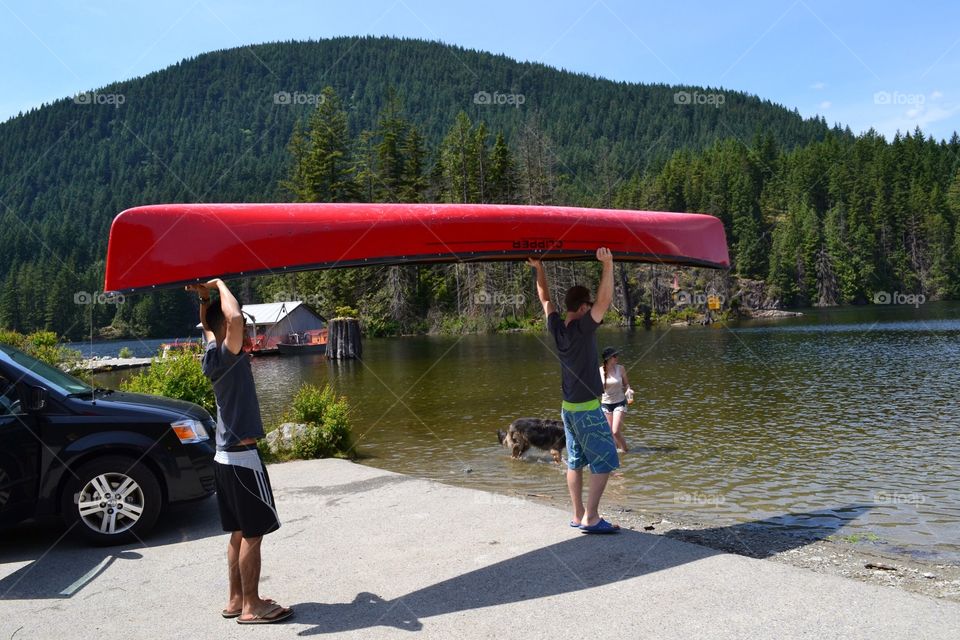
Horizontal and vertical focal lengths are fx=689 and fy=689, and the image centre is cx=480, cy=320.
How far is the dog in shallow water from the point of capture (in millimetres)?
12180

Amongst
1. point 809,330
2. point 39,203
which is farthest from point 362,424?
point 39,203

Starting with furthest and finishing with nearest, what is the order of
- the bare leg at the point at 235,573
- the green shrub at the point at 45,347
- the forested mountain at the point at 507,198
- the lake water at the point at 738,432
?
the forested mountain at the point at 507,198
the green shrub at the point at 45,347
the lake water at the point at 738,432
the bare leg at the point at 235,573

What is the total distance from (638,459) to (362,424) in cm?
797

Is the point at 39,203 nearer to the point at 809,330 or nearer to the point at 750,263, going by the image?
the point at 750,263

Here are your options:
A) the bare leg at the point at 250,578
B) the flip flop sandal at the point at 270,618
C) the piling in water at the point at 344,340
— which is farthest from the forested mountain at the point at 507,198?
the flip flop sandal at the point at 270,618

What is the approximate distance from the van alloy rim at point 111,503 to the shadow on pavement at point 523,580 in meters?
2.66

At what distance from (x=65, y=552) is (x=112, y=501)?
1.94ft

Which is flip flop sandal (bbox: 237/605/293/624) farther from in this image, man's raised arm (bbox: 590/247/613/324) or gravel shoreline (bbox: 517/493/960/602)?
gravel shoreline (bbox: 517/493/960/602)

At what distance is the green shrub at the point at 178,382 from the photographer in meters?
11.9

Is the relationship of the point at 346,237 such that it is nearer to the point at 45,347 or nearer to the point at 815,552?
the point at 815,552

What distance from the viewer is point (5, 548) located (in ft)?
22.2

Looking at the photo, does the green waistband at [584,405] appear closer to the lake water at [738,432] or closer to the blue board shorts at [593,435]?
the blue board shorts at [593,435]

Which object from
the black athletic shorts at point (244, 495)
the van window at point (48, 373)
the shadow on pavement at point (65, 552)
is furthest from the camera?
the van window at point (48, 373)

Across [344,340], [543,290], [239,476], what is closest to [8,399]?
[239,476]
